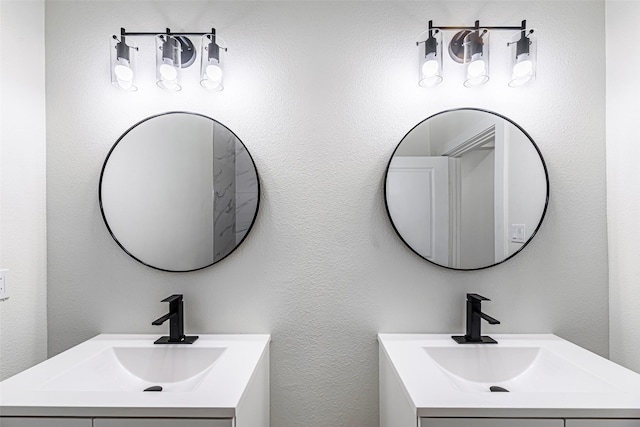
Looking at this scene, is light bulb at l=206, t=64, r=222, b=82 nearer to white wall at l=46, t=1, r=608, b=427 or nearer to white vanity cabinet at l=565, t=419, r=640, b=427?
white wall at l=46, t=1, r=608, b=427

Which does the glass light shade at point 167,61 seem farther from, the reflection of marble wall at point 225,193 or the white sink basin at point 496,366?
the white sink basin at point 496,366

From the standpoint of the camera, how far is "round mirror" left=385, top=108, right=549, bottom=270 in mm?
1594

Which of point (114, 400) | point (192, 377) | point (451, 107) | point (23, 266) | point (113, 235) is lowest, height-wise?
point (192, 377)

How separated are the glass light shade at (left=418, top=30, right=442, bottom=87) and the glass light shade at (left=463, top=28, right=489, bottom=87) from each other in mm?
114

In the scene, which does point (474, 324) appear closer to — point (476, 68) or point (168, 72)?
point (476, 68)

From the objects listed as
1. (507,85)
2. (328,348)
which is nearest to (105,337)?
(328,348)

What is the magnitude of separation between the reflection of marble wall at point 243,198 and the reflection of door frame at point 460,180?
843mm

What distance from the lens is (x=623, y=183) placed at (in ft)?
5.04

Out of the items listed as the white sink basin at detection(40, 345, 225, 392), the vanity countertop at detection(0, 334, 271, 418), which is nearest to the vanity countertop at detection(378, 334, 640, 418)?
the vanity countertop at detection(0, 334, 271, 418)

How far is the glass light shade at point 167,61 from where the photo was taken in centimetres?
152

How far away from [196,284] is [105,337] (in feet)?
1.45

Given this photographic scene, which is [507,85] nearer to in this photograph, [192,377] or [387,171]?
[387,171]

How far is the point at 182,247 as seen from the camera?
63.7 inches

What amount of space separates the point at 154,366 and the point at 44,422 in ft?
1.45
